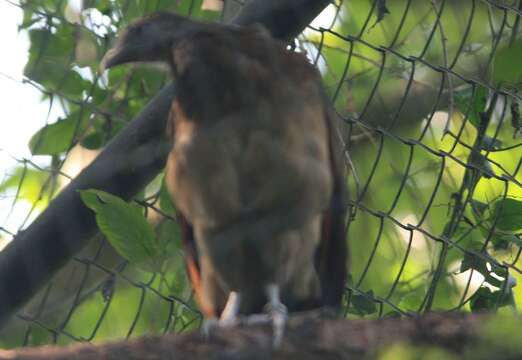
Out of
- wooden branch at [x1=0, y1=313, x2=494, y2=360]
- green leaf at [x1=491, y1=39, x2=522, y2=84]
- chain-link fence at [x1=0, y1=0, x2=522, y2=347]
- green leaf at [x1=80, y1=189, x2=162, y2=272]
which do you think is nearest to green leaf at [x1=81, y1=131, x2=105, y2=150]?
chain-link fence at [x1=0, y1=0, x2=522, y2=347]

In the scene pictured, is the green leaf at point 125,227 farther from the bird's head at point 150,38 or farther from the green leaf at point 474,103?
the green leaf at point 474,103

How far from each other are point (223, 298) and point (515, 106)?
113cm

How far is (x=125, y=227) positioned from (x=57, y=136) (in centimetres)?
58

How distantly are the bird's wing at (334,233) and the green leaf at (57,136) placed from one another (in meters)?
0.80

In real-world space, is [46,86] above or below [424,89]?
below

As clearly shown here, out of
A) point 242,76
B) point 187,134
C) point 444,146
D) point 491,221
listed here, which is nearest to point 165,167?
point 187,134

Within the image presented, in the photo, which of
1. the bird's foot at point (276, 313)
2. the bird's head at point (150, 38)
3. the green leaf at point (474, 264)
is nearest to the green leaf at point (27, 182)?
the bird's head at point (150, 38)

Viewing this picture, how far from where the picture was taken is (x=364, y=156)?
455 cm

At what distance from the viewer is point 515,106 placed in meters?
3.59

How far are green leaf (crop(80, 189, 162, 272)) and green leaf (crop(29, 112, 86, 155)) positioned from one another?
44 cm

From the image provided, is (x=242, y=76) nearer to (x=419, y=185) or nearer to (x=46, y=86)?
(x=46, y=86)

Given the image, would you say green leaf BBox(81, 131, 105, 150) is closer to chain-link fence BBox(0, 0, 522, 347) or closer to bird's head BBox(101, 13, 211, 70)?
chain-link fence BBox(0, 0, 522, 347)

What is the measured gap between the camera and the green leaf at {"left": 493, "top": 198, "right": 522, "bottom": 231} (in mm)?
3578

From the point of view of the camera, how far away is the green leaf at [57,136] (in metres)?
3.42
